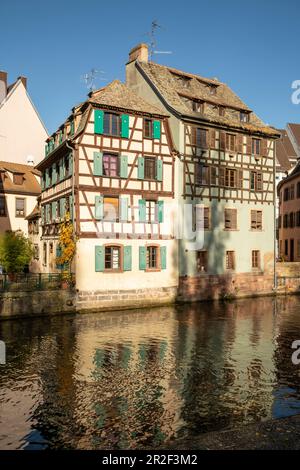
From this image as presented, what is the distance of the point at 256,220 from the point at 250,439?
2614 centimetres

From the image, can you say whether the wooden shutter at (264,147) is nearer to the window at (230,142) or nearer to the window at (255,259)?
the window at (230,142)

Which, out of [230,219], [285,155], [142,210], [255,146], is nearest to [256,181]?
[255,146]

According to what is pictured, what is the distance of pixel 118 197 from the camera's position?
25.9 meters

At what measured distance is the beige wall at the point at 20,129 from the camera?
4353 cm

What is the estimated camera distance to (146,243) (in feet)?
87.8

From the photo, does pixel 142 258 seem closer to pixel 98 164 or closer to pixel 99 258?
pixel 99 258

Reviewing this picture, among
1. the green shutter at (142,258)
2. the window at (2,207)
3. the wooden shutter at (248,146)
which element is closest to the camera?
the green shutter at (142,258)

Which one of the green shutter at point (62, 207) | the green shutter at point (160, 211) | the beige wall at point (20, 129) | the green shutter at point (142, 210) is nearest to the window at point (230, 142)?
the green shutter at point (160, 211)

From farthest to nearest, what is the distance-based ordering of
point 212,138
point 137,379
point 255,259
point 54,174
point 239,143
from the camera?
point 255,259
point 239,143
point 212,138
point 54,174
point 137,379

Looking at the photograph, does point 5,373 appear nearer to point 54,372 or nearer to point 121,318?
point 54,372

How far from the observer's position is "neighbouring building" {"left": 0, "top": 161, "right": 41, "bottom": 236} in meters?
36.9

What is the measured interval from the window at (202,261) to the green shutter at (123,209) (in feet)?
20.5
